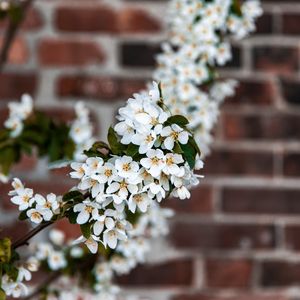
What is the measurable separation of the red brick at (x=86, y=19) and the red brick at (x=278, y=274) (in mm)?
577

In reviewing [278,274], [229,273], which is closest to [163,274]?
[229,273]

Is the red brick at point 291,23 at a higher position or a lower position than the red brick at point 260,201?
higher

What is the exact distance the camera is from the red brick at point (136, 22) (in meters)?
1.40

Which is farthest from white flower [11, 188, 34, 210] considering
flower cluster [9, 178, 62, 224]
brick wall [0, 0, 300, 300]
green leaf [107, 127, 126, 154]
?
brick wall [0, 0, 300, 300]

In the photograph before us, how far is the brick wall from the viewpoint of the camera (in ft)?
4.57

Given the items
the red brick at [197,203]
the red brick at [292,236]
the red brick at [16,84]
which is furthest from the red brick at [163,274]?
the red brick at [16,84]

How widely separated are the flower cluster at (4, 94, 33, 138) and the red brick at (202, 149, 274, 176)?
1.44ft

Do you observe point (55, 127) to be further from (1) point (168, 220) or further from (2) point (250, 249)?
(2) point (250, 249)

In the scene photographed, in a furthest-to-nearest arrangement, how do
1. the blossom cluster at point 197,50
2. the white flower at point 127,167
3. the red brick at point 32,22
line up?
the red brick at point 32,22 → the blossom cluster at point 197,50 → the white flower at point 127,167

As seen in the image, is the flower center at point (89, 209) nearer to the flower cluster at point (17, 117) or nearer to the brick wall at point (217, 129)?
the flower cluster at point (17, 117)

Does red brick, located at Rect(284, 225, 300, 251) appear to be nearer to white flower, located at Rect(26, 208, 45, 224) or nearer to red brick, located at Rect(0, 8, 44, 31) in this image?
red brick, located at Rect(0, 8, 44, 31)

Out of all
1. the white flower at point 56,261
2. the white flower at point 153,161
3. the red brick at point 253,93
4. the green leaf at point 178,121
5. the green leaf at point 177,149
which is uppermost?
the green leaf at point 178,121

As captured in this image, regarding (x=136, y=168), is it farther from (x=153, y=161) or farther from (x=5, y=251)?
(x=5, y=251)

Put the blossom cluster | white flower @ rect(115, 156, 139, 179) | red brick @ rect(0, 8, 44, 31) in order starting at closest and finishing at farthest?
white flower @ rect(115, 156, 139, 179), the blossom cluster, red brick @ rect(0, 8, 44, 31)
